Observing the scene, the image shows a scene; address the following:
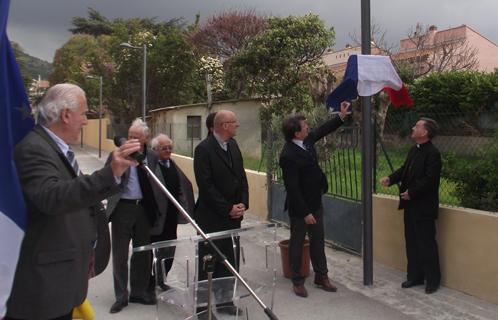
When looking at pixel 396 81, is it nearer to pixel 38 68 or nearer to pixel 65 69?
pixel 65 69

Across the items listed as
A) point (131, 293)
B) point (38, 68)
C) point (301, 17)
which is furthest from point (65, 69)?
point (38, 68)

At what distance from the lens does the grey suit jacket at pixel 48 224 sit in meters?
2.07

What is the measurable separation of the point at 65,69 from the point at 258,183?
45.1 metres

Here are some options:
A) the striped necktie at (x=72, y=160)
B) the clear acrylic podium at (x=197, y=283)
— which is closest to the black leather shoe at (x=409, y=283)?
the clear acrylic podium at (x=197, y=283)

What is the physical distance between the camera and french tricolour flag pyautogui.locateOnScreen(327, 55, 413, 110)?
4953mm

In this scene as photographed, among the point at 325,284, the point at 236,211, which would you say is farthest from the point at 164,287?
the point at 325,284

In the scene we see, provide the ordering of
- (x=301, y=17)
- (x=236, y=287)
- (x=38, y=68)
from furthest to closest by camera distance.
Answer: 1. (x=38, y=68)
2. (x=301, y=17)
3. (x=236, y=287)

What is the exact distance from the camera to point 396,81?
16.9ft

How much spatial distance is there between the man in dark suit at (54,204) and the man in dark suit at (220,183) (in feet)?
6.89

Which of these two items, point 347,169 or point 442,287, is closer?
point 442,287

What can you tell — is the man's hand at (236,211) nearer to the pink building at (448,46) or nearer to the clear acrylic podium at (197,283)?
the clear acrylic podium at (197,283)

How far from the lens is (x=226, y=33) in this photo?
93.8 feet

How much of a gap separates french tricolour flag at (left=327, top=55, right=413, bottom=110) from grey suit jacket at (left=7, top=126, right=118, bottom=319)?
340 centimetres

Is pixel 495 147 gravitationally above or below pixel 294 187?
above
